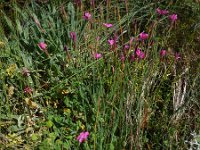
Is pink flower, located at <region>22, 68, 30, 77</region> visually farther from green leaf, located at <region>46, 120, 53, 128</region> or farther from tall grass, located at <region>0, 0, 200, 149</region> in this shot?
green leaf, located at <region>46, 120, 53, 128</region>

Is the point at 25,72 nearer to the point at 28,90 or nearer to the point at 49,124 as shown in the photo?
the point at 28,90

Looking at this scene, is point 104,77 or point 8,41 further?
point 8,41

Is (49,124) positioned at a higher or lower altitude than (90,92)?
lower

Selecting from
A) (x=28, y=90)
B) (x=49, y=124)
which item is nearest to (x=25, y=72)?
(x=28, y=90)

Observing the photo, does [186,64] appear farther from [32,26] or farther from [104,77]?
[32,26]

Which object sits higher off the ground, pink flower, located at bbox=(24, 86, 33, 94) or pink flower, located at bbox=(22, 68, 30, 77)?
pink flower, located at bbox=(22, 68, 30, 77)

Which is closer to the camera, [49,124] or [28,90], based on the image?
[49,124]

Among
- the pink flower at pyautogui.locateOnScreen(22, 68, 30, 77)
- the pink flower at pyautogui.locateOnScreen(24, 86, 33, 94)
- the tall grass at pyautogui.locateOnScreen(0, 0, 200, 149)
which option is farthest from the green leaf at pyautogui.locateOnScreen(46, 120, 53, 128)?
the pink flower at pyautogui.locateOnScreen(22, 68, 30, 77)

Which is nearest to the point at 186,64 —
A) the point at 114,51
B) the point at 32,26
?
the point at 114,51

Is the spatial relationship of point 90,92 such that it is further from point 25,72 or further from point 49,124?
point 25,72

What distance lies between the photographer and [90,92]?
223cm

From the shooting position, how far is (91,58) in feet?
8.29

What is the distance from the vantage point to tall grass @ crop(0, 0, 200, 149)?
83.2 inches

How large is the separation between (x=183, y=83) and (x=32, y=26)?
1090mm
